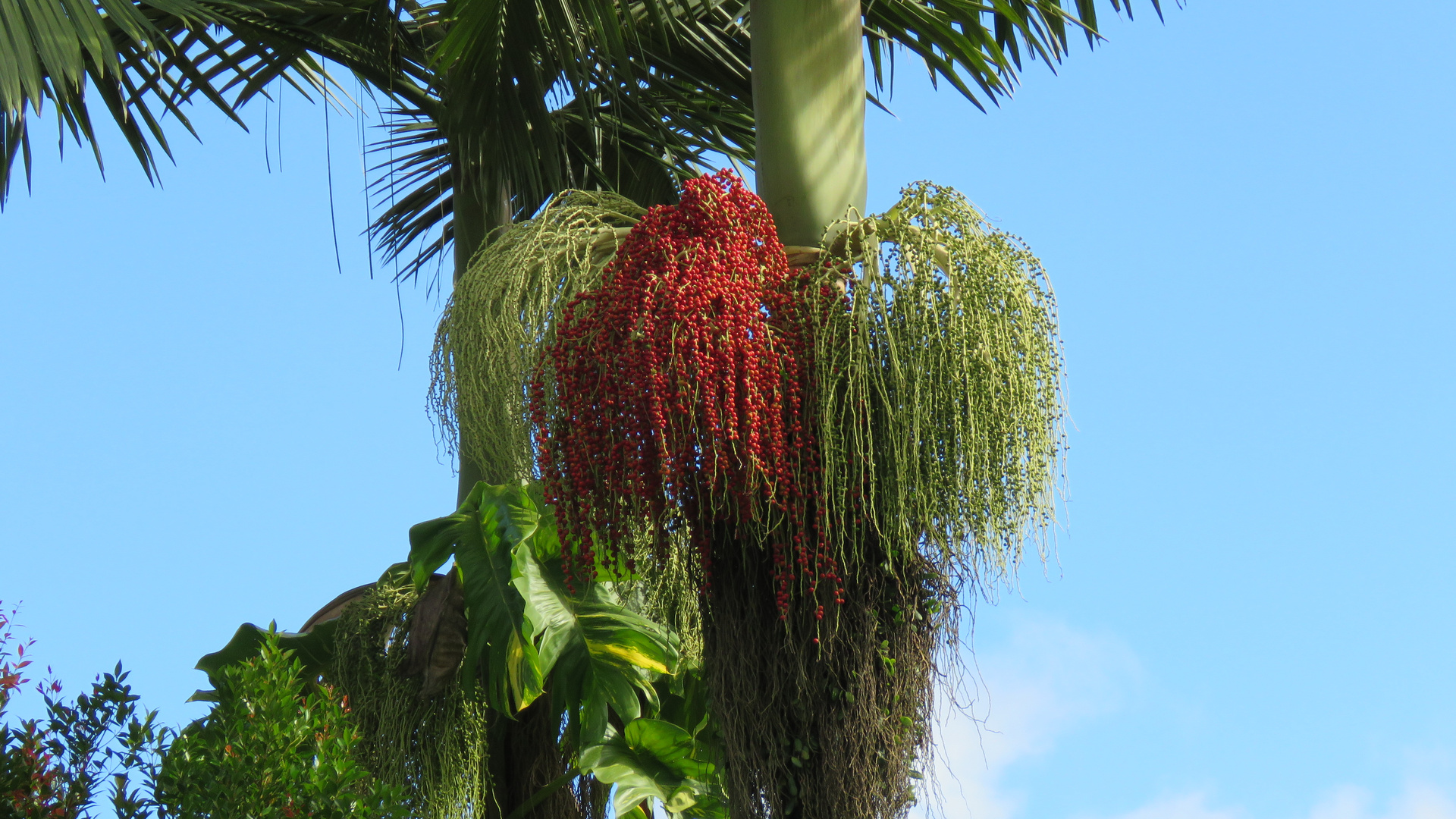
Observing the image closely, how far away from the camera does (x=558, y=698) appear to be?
16.5 feet

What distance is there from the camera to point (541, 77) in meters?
5.05

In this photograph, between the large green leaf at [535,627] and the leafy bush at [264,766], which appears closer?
the leafy bush at [264,766]

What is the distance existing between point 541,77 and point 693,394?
2.46 meters

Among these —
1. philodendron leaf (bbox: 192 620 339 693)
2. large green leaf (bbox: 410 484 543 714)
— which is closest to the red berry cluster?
large green leaf (bbox: 410 484 543 714)

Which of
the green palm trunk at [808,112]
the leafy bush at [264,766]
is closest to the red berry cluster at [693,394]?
the green palm trunk at [808,112]

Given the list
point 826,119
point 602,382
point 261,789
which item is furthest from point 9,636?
point 826,119

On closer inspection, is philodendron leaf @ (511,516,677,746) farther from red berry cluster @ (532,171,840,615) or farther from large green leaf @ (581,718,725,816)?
red berry cluster @ (532,171,840,615)

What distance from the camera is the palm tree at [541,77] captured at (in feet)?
11.6

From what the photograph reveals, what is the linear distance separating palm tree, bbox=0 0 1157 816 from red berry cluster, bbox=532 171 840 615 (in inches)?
12.5

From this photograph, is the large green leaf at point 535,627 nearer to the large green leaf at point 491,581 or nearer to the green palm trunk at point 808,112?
the large green leaf at point 491,581

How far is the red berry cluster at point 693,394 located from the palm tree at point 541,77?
1.04 ft

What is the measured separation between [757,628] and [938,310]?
85cm

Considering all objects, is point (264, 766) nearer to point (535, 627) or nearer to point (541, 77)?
point (535, 627)

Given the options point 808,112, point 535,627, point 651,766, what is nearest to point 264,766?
point 535,627
